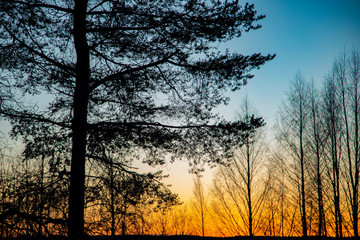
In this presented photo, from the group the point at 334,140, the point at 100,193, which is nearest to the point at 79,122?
the point at 100,193

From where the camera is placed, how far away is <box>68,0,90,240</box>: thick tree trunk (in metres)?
4.91

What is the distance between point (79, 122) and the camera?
209 inches

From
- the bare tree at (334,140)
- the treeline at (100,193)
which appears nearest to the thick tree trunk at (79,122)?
the treeline at (100,193)

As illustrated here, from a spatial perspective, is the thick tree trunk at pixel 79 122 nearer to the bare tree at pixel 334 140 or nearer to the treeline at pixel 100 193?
the treeline at pixel 100 193

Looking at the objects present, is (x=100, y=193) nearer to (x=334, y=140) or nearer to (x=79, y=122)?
(x=79, y=122)

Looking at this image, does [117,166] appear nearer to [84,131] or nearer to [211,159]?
[84,131]

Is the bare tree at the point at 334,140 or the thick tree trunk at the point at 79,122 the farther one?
the bare tree at the point at 334,140

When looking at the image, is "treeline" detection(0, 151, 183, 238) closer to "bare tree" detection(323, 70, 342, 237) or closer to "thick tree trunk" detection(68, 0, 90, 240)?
"thick tree trunk" detection(68, 0, 90, 240)

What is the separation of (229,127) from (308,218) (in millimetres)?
12970

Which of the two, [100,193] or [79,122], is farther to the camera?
[100,193]

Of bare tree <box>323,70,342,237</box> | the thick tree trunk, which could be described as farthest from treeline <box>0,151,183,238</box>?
bare tree <box>323,70,342,237</box>

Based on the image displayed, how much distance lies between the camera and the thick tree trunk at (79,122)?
4.91 m

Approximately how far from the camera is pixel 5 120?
223 inches

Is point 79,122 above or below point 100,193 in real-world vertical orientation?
above
